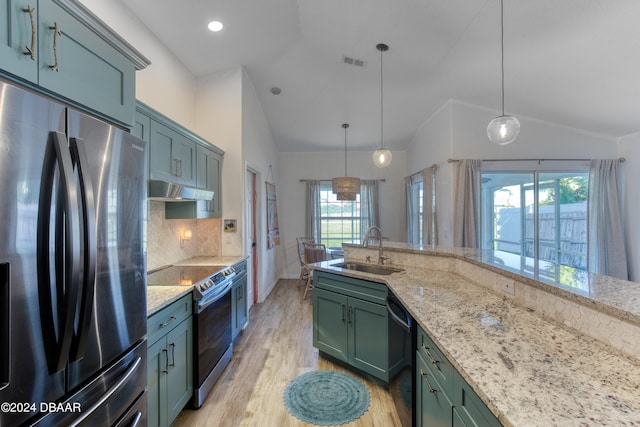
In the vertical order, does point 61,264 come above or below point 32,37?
below

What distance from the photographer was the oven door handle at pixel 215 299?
210 cm

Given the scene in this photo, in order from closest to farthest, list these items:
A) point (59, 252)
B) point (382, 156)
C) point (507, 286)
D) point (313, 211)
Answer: point (59, 252), point (507, 286), point (382, 156), point (313, 211)

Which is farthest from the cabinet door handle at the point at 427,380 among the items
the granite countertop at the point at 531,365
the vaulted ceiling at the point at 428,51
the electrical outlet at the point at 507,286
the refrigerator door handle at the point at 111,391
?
the vaulted ceiling at the point at 428,51

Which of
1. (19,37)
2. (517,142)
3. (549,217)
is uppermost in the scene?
(517,142)

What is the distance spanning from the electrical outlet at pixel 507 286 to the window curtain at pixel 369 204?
4.42 meters

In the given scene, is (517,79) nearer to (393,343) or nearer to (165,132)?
(393,343)

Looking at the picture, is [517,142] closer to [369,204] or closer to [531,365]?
[369,204]

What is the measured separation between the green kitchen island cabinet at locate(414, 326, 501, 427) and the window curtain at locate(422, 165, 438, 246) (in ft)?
10.9

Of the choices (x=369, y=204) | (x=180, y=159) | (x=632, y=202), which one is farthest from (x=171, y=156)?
(x=632, y=202)

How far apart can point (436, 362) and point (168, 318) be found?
1561 mm

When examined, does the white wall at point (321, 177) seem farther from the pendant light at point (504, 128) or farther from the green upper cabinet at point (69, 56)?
the green upper cabinet at point (69, 56)

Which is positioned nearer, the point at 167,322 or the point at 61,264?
the point at 61,264

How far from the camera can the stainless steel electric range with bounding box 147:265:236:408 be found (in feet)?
6.84

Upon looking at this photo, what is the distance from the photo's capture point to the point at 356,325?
2385mm
